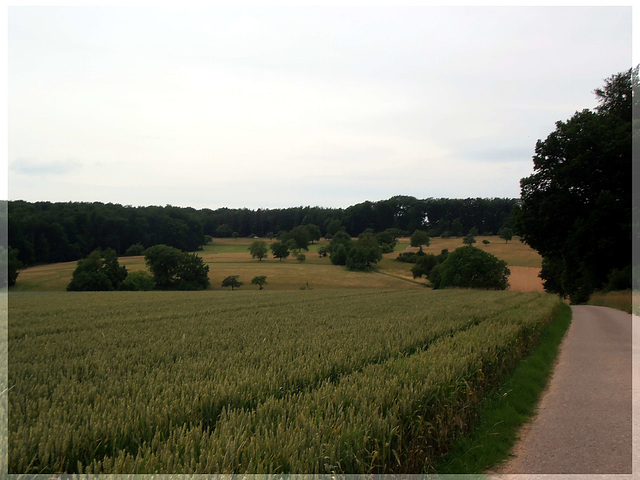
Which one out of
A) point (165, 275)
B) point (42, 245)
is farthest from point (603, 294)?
point (42, 245)

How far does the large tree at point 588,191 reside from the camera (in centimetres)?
3231

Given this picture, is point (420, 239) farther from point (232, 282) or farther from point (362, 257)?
point (232, 282)

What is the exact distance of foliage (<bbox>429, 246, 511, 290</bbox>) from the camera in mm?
59500

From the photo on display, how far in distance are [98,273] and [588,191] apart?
198 ft

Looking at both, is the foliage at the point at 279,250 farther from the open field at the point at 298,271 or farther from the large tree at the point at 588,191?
the large tree at the point at 588,191

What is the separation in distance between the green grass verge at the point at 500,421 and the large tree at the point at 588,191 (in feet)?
88.3

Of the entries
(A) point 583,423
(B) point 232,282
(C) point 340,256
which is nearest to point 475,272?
(C) point 340,256

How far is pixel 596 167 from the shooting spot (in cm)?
3406

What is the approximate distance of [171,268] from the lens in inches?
2712

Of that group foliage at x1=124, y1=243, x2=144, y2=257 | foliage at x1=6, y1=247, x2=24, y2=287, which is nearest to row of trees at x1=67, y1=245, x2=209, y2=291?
foliage at x1=6, y1=247, x2=24, y2=287

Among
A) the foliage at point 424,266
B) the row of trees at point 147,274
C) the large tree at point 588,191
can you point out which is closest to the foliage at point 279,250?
the row of trees at point 147,274

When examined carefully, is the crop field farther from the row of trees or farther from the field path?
the row of trees

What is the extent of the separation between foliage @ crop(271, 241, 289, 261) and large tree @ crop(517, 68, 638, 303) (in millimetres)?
52963

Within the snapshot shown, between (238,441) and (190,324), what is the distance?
10.6m
